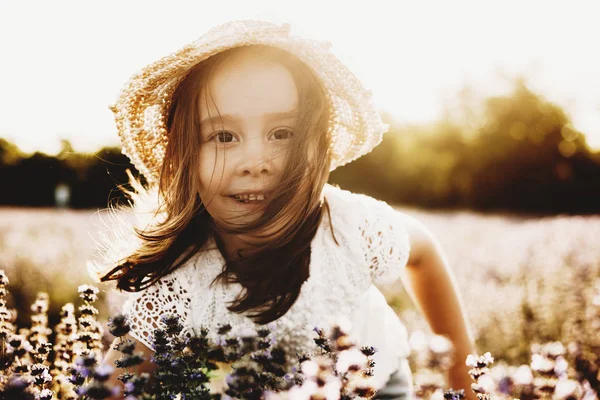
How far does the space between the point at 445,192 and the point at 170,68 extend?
22289 millimetres

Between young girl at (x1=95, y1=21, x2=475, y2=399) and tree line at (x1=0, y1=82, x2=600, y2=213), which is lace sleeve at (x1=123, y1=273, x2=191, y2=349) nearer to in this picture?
young girl at (x1=95, y1=21, x2=475, y2=399)

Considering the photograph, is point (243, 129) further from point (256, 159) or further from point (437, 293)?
point (437, 293)

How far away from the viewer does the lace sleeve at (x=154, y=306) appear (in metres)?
1.63

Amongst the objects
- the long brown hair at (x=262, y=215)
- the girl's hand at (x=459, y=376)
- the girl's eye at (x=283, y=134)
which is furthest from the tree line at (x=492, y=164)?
the girl's eye at (x=283, y=134)

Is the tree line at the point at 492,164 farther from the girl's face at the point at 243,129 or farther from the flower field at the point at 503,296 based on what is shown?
the girl's face at the point at 243,129

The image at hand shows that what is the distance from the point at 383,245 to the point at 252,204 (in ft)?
1.90

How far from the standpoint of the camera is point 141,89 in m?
1.80

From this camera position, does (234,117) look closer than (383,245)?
Yes

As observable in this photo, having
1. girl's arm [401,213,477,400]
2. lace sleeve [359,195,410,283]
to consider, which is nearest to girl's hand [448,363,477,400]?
girl's arm [401,213,477,400]

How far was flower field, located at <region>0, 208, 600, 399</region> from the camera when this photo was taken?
98 centimetres

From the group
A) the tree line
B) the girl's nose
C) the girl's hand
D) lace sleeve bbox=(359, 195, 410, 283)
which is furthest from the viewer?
the tree line

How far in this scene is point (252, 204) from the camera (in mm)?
1664

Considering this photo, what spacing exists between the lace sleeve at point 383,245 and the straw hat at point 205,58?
31cm

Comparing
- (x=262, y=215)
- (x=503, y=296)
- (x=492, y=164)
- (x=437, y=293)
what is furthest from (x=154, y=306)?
(x=492, y=164)
